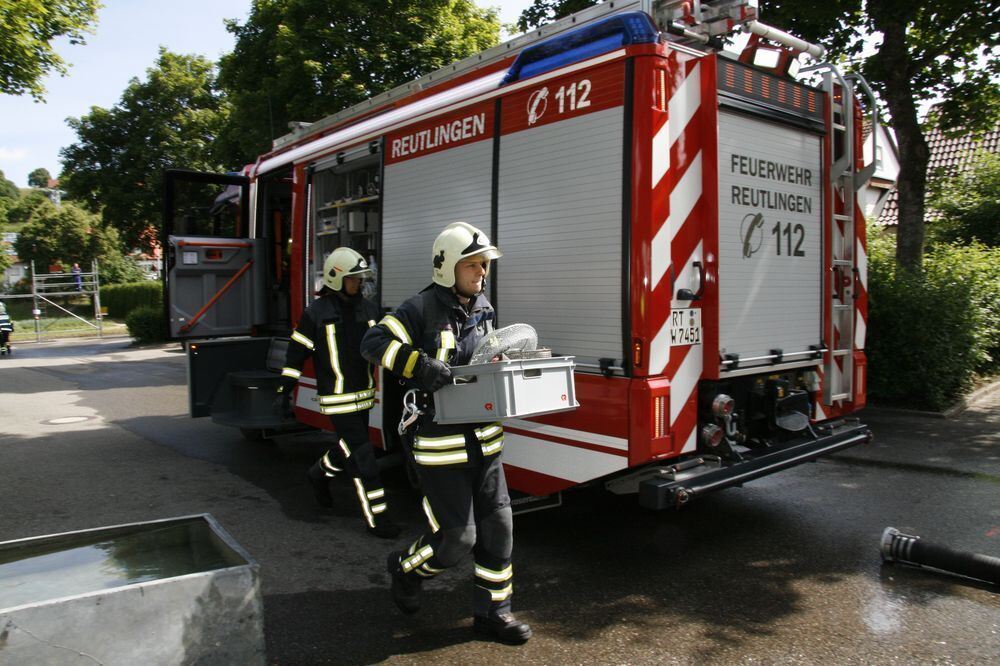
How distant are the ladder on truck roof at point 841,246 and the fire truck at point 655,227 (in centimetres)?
2

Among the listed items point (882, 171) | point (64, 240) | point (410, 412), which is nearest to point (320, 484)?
point (410, 412)

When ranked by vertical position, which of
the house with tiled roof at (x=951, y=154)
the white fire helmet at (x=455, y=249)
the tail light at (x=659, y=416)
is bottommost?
the tail light at (x=659, y=416)

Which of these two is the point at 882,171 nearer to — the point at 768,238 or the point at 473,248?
the point at 768,238

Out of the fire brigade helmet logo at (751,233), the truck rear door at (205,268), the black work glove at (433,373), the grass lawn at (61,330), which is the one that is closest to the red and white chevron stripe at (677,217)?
the fire brigade helmet logo at (751,233)

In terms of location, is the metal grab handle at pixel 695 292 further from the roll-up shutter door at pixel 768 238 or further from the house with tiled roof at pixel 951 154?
the house with tiled roof at pixel 951 154

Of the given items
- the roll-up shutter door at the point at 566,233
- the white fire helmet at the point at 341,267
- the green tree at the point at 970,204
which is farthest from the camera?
the green tree at the point at 970,204

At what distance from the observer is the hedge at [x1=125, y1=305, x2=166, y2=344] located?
22047 mm

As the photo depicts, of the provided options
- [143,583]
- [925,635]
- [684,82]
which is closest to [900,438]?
[925,635]

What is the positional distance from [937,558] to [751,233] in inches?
79.7

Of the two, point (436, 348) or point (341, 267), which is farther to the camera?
point (341, 267)

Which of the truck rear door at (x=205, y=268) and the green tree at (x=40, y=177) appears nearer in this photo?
the truck rear door at (x=205, y=268)

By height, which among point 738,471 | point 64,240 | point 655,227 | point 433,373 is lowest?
point 738,471

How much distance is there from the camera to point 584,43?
4145 millimetres

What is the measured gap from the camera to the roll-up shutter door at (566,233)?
3.96 metres
